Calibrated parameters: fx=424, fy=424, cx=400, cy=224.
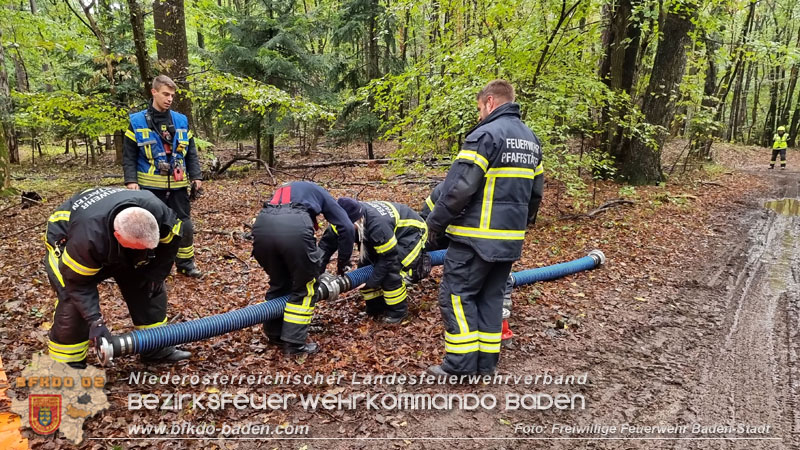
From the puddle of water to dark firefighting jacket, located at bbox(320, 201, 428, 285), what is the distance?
34.4 feet

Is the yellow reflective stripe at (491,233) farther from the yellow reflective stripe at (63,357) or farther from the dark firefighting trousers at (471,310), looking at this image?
the yellow reflective stripe at (63,357)

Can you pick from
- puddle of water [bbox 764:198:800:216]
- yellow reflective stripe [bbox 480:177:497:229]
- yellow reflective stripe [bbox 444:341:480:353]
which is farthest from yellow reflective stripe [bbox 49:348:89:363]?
puddle of water [bbox 764:198:800:216]

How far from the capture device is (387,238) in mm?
4656

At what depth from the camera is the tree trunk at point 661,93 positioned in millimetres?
10828

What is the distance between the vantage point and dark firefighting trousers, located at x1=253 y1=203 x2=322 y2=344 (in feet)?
12.8

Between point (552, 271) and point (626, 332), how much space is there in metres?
1.44

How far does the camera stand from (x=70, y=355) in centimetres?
351

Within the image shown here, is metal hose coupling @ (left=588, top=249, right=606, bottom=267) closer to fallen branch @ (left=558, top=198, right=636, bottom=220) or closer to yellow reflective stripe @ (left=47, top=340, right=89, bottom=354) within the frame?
fallen branch @ (left=558, top=198, right=636, bottom=220)

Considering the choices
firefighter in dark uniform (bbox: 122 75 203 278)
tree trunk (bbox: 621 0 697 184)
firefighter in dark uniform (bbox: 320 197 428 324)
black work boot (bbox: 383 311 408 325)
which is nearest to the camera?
firefighter in dark uniform (bbox: 320 197 428 324)

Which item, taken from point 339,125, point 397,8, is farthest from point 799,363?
point 339,125

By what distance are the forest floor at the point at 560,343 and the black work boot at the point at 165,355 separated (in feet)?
0.27

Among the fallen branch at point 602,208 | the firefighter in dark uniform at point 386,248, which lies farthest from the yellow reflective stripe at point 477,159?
the fallen branch at point 602,208

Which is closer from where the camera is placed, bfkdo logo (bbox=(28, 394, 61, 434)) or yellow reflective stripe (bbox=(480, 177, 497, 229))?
bfkdo logo (bbox=(28, 394, 61, 434))

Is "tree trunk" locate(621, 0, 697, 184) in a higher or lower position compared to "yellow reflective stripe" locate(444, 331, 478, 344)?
higher
